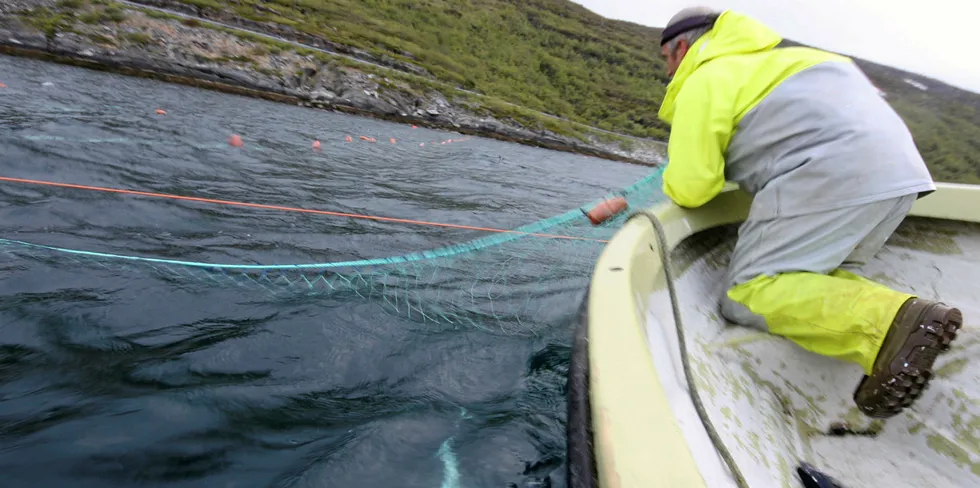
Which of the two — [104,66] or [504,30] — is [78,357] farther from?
[504,30]

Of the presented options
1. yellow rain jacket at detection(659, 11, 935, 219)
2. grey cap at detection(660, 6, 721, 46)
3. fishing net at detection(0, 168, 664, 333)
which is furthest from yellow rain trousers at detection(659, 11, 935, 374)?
fishing net at detection(0, 168, 664, 333)

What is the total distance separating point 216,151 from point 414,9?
94.1 meters

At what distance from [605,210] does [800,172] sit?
1541 millimetres

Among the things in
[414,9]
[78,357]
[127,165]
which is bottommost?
[127,165]

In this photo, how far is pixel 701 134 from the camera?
9.87ft

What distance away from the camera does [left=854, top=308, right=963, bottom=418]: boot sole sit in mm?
1992

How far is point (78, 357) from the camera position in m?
2.67

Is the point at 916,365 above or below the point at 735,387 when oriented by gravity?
above

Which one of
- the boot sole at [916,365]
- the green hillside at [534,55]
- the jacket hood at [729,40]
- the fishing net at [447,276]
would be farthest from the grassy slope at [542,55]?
the boot sole at [916,365]

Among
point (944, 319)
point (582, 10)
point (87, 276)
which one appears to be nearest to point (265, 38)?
point (87, 276)

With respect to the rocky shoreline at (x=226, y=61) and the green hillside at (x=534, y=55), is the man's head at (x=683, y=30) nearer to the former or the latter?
the green hillside at (x=534, y=55)

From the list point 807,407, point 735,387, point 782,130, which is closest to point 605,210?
point 782,130

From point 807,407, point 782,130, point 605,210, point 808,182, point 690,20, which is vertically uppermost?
point 690,20

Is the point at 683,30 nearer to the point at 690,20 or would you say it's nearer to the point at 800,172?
the point at 690,20
